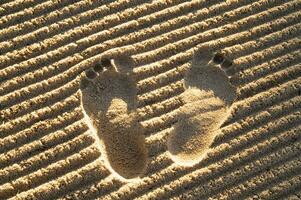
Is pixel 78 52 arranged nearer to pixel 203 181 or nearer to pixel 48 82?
pixel 48 82

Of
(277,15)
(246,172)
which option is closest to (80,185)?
(246,172)

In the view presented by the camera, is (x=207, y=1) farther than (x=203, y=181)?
Yes

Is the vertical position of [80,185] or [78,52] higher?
[78,52]

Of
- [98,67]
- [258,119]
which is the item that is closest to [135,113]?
[98,67]

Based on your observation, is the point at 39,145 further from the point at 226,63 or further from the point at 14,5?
the point at 226,63

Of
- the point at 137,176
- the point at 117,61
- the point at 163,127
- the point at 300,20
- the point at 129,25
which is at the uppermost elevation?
the point at 129,25
